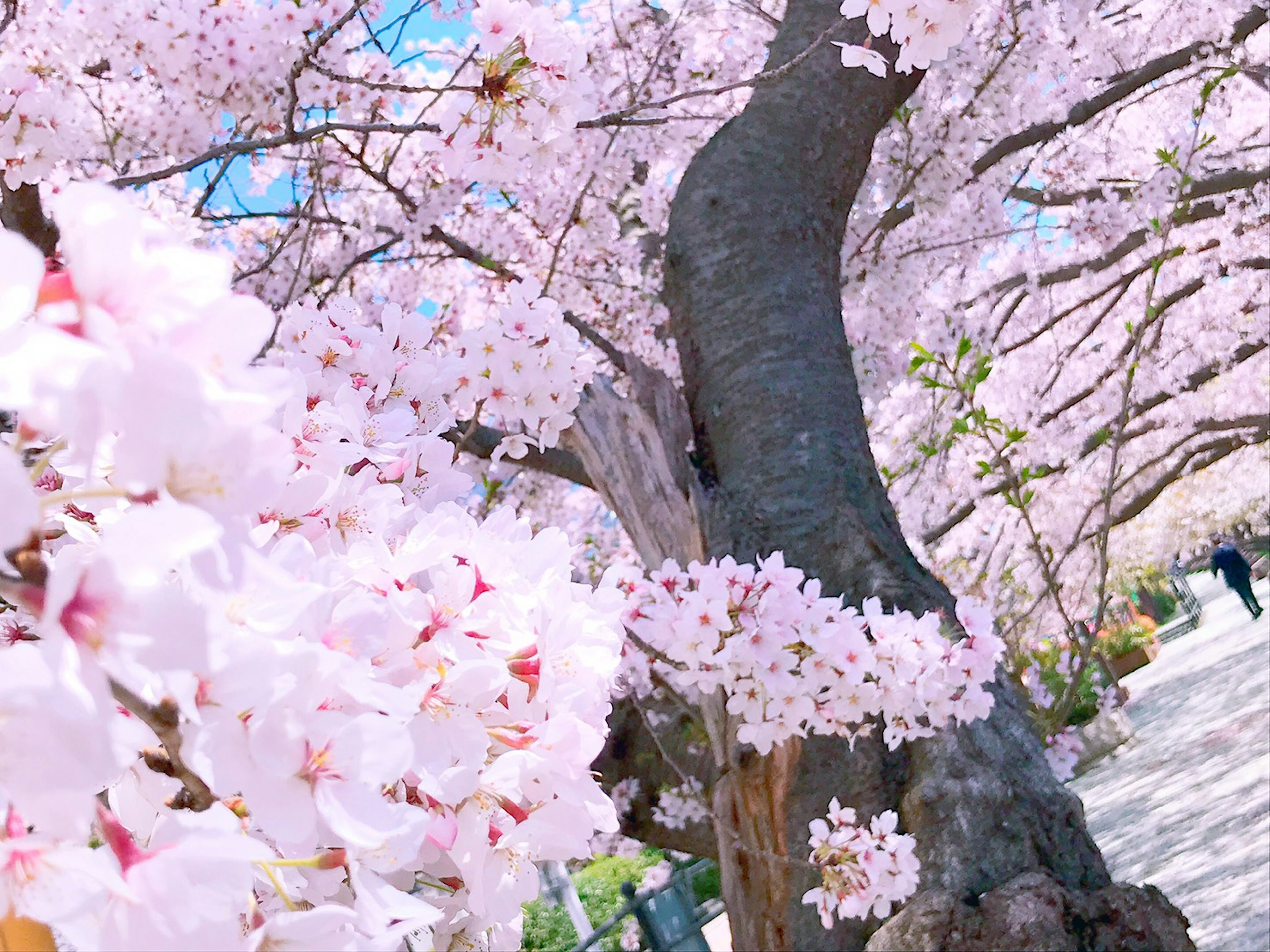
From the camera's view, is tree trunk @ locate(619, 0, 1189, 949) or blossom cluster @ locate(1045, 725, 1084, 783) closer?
tree trunk @ locate(619, 0, 1189, 949)

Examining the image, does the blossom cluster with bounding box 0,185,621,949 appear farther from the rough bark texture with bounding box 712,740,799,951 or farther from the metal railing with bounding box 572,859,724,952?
the metal railing with bounding box 572,859,724,952

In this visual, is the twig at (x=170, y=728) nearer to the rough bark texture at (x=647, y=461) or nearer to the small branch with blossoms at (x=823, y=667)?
the small branch with blossoms at (x=823, y=667)

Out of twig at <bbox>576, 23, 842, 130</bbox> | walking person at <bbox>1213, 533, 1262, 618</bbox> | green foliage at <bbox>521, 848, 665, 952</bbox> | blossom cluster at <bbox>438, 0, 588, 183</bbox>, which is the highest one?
blossom cluster at <bbox>438, 0, 588, 183</bbox>

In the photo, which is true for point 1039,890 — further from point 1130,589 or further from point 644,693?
point 1130,589

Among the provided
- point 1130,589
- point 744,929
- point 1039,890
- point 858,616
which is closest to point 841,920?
point 744,929

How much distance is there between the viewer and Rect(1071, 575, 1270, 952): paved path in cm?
483

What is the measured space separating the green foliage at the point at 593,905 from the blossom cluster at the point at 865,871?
8.41 meters

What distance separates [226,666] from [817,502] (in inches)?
97.3

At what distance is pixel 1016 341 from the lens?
840 centimetres

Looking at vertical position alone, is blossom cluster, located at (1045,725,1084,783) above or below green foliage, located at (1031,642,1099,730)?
above

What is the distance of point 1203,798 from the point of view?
6.88m

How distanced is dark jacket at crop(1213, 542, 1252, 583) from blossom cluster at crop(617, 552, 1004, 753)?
14199 millimetres

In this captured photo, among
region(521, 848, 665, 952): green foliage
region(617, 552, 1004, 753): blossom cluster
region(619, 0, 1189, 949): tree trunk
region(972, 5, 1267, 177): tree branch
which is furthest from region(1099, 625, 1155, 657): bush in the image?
region(617, 552, 1004, 753): blossom cluster

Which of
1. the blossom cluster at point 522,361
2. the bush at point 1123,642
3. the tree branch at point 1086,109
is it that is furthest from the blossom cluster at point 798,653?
the bush at point 1123,642
